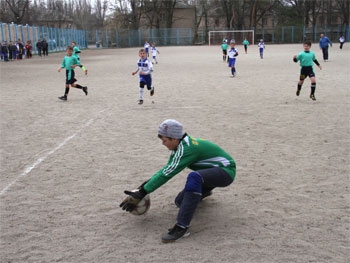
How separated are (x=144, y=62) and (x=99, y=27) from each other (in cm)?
10378

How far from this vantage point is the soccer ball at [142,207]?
491 cm

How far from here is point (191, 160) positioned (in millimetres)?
4629

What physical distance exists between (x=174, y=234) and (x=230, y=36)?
218 feet

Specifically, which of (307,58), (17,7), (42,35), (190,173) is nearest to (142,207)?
(190,173)

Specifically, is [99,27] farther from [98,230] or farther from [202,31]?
[98,230]

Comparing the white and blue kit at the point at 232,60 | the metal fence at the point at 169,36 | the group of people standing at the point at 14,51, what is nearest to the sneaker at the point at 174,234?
the white and blue kit at the point at 232,60

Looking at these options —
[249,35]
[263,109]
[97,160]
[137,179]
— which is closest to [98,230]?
[137,179]

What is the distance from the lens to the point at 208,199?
18.5 ft

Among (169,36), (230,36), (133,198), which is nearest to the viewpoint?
(133,198)

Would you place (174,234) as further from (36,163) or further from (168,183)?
(36,163)

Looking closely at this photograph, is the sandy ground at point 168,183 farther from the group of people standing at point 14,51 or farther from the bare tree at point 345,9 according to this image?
the bare tree at point 345,9

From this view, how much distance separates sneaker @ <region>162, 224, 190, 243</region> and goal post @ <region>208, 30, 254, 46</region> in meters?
65.2

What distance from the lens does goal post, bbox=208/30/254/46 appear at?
67.9 m

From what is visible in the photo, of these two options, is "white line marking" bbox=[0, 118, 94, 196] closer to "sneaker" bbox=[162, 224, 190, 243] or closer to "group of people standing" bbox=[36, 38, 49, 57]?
"sneaker" bbox=[162, 224, 190, 243]
